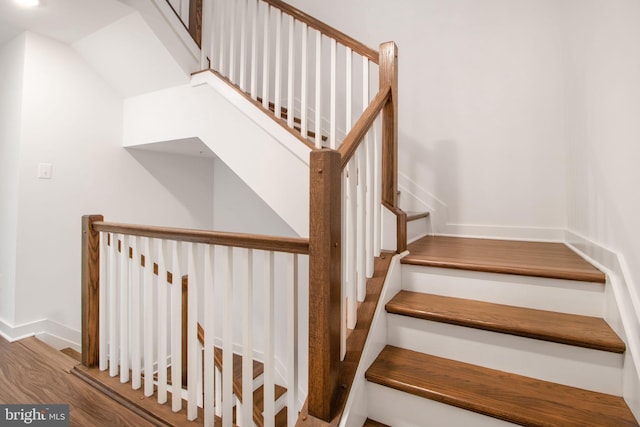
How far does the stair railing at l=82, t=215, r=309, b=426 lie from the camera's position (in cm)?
110

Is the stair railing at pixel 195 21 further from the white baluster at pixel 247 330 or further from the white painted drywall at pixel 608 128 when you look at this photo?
the white painted drywall at pixel 608 128

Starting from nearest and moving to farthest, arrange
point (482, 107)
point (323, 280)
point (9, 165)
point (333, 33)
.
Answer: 1. point (323, 280)
2. point (333, 33)
3. point (9, 165)
4. point (482, 107)

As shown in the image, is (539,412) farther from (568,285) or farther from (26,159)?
(26,159)

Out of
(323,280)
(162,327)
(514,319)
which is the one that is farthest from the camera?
(162,327)

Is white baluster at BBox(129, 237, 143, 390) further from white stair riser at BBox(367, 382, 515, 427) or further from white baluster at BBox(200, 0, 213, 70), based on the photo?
white baluster at BBox(200, 0, 213, 70)

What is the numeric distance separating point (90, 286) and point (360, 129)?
5.42 feet

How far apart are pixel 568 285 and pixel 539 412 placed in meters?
0.56

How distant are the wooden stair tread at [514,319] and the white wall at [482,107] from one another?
128 centimetres

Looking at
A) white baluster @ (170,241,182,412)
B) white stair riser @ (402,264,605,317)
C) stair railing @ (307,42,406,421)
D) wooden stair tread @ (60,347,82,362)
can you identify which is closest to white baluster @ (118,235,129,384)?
white baluster @ (170,241,182,412)

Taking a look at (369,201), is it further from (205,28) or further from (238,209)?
(238,209)

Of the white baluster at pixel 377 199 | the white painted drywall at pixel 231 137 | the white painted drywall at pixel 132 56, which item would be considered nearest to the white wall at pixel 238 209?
the white painted drywall at pixel 231 137

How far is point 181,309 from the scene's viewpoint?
1467mm

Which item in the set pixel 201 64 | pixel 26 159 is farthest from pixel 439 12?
pixel 26 159

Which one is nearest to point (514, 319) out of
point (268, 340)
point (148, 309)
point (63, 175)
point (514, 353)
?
point (514, 353)
